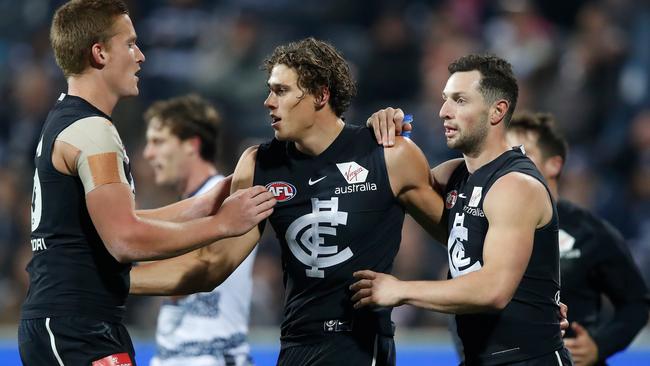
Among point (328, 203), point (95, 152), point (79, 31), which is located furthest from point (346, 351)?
point (79, 31)

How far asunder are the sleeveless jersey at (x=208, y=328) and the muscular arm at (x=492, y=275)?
1.62m

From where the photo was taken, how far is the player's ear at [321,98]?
4895 millimetres

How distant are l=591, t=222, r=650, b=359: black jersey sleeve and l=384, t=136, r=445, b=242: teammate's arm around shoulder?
1293 millimetres

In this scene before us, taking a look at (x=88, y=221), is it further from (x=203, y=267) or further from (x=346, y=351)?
(x=346, y=351)

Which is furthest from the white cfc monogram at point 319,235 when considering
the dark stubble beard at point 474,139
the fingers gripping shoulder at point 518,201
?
the fingers gripping shoulder at point 518,201

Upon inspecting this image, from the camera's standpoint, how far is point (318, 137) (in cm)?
491

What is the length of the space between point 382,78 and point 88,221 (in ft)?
23.6

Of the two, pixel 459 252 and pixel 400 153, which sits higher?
pixel 400 153

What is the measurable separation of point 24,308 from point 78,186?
0.55 metres

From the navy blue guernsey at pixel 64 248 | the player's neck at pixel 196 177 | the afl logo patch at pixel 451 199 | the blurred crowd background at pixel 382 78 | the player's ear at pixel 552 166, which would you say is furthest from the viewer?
the blurred crowd background at pixel 382 78

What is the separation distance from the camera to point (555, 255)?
459 cm

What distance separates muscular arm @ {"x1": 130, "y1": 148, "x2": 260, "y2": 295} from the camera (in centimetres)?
505

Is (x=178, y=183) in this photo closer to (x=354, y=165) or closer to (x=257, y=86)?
(x=354, y=165)

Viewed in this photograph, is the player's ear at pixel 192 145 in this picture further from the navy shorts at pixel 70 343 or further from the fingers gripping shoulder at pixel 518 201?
the fingers gripping shoulder at pixel 518 201
